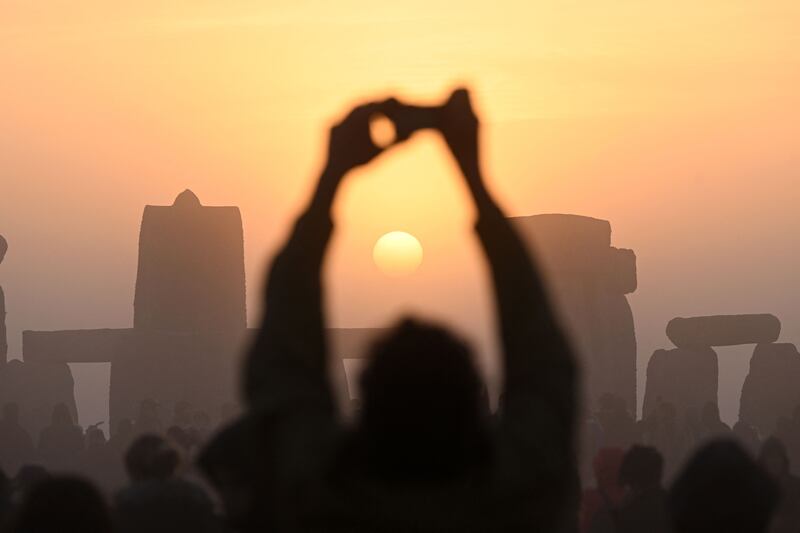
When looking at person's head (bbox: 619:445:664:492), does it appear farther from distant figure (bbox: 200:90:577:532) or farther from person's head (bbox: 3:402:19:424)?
person's head (bbox: 3:402:19:424)

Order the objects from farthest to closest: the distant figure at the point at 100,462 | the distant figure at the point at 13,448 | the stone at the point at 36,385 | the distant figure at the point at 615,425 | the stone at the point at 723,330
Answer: the stone at the point at 723,330 < the stone at the point at 36,385 < the distant figure at the point at 13,448 < the distant figure at the point at 100,462 < the distant figure at the point at 615,425

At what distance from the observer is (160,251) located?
4228cm

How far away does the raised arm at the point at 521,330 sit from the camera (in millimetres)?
2291

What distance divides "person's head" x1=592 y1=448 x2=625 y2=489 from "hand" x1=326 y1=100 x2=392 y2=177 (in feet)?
17.8

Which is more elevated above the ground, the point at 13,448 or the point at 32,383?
the point at 13,448

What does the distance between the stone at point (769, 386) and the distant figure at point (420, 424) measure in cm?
3086

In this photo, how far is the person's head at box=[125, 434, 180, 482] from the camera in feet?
20.3

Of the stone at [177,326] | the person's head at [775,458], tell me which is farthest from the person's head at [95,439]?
the stone at [177,326]

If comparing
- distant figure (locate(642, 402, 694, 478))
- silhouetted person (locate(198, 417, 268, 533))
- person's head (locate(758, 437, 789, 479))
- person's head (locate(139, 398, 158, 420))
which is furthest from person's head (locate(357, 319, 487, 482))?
person's head (locate(139, 398, 158, 420))

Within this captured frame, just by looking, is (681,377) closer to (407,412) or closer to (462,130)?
(462,130)

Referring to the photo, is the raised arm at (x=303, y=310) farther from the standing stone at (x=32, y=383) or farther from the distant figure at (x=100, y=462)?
the standing stone at (x=32, y=383)

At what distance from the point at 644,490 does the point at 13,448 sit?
1180 cm

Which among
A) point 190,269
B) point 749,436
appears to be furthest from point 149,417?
point 190,269

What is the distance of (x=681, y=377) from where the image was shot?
3697 centimetres
